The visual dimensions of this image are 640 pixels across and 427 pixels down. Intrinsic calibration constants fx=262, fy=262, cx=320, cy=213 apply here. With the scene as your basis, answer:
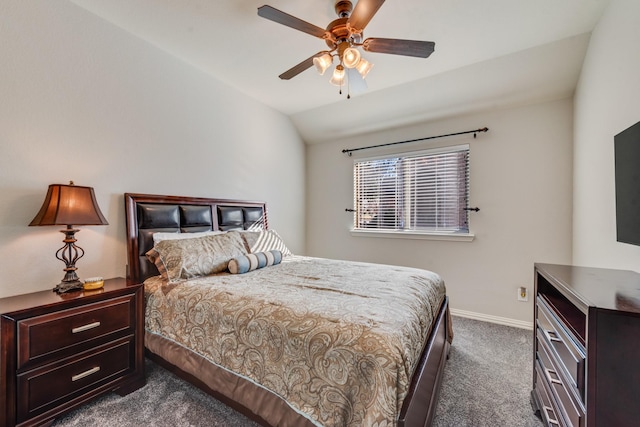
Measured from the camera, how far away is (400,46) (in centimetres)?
177

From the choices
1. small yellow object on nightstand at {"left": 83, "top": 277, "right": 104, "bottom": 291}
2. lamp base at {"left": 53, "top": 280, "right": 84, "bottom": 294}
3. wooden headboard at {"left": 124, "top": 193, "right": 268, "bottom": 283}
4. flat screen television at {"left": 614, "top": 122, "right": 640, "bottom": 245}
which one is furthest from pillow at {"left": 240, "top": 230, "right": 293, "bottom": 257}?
flat screen television at {"left": 614, "top": 122, "right": 640, "bottom": 245}

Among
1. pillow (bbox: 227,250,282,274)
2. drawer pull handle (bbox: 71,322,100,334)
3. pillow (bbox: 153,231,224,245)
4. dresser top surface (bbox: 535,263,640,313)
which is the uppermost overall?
pillow (bbox: 153,231,224,245)

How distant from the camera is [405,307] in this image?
145cm

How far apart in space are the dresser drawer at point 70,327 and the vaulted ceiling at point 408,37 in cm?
221

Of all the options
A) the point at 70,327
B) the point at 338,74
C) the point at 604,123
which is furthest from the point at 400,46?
the point at 70,327

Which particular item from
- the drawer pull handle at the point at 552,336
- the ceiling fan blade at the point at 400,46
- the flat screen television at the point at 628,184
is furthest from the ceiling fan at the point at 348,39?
the drawer pull handle at the point at 552,336

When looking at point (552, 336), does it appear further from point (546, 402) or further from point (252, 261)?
point (252, 261)

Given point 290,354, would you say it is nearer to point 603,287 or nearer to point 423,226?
point 603,287

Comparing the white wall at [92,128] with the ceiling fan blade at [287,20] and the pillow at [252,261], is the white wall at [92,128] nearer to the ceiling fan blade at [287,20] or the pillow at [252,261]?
the pillow at [252,261]

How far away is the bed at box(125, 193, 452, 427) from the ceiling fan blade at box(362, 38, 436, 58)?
161 cm

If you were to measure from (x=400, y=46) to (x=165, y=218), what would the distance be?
2.41 m

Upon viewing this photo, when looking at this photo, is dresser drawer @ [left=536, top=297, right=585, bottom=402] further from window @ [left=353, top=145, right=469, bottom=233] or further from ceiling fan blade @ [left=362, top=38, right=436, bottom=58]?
window @ [left=353, top=145, right=469, bottom=233]

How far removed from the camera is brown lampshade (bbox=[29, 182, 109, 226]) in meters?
1.65

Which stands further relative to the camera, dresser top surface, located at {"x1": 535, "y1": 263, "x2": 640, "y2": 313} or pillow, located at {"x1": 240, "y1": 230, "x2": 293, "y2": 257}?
pillow, located at {"x1": 240, "y1": 230, "x2": 293, "y2": 257}
